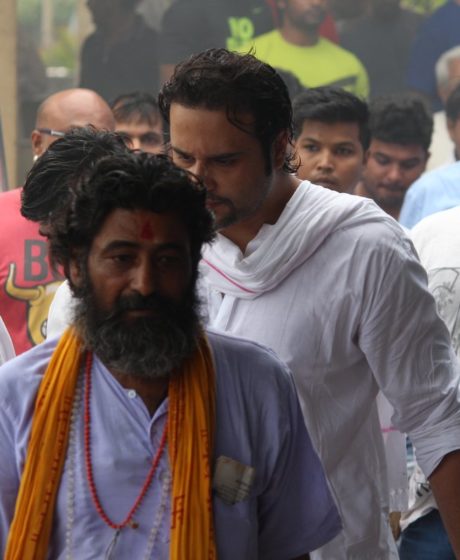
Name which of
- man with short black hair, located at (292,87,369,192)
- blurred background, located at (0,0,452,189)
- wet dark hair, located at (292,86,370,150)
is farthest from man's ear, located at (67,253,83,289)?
blurred background, located at (0,0,452,189)

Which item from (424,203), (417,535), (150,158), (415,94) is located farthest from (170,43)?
(150,158)

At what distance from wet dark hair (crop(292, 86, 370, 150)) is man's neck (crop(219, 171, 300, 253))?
8.55 ft

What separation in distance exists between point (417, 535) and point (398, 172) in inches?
150

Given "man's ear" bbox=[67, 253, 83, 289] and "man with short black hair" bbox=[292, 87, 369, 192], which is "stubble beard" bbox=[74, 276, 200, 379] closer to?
"man's ear" bbox=[67, 253, 83, 289]

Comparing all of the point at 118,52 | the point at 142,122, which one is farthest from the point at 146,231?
the point at 118,52

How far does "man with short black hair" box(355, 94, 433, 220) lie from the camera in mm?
7930

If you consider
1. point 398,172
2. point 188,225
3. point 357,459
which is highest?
point 188,225

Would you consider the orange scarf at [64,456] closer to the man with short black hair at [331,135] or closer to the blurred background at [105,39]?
the man with short black hair at [331,135]

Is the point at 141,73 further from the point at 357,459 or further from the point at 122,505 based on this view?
the point at 122,505

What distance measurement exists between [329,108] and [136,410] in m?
3.70

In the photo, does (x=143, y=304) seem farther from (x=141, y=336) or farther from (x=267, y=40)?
(x=267, y=40)

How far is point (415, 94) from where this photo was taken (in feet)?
31.0

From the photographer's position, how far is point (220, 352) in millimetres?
3041

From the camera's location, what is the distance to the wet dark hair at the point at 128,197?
2881mm
